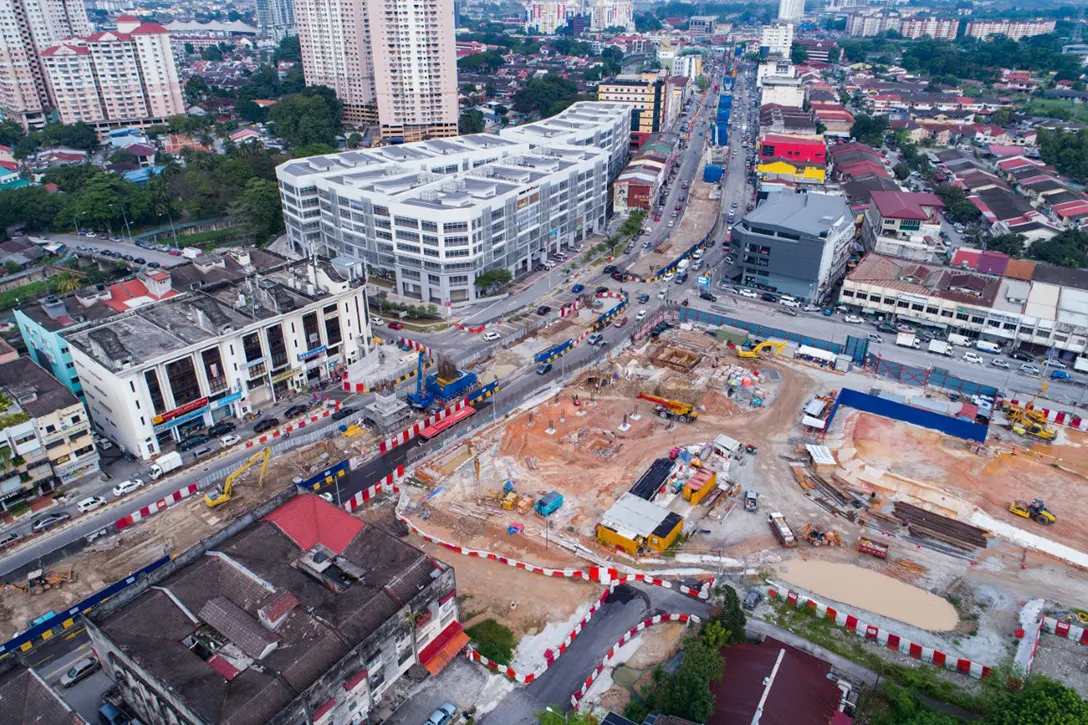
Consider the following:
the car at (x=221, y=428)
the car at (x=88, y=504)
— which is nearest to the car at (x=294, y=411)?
the car at (x=221, y=428)

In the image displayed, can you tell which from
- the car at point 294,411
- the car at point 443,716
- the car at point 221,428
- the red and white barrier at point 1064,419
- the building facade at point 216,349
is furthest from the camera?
the car at point 294,411

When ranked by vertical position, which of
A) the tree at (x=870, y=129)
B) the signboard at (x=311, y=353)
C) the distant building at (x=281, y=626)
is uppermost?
the tree at (x=870, y=129)

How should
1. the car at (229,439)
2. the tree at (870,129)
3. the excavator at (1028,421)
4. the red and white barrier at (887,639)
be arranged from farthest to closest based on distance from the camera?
the tree at (870,129) < the excavator at (1028,421) < the car at (229,439) < the red and white barrier at (887,639)

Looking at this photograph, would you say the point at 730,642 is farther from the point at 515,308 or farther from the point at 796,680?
the point at 515,308

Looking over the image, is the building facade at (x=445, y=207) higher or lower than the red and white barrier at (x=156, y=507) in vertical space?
higher

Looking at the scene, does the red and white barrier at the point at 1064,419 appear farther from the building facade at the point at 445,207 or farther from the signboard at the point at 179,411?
the signboard at the point at 179,411

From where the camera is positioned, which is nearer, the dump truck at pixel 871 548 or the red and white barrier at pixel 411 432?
the dump truck at pixel 871 548

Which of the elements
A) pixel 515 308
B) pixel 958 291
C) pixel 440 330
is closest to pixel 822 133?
pixel 958 291
